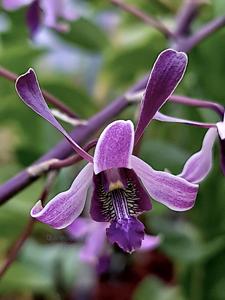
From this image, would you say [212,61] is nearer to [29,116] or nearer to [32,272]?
[29,116]

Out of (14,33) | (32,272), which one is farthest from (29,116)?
(32,272)

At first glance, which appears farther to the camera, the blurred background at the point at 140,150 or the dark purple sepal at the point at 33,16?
the blurred background at the point at 140,150

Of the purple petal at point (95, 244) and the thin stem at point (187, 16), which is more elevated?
the thin stem at point (187, 16)

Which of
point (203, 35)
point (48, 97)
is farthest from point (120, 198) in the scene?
point (203, 35)

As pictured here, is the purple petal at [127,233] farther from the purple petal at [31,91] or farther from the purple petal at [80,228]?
the purple petal at [80,228]

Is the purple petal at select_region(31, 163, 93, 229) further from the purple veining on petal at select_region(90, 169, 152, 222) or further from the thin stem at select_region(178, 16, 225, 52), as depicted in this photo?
the thin stem at select_region(178, 16, 225, 52)

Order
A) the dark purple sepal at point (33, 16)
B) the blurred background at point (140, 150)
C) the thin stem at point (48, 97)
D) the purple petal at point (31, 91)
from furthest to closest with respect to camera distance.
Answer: the blurred background at point (140, 150) → the dark purple sepal at point (33, 16) → the thin stem at point (48, 97) → the purple petal at point (31, 91)

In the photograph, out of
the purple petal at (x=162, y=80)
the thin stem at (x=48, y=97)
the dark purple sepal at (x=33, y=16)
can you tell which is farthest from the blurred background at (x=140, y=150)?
the purple petal at (x=162, y=80)
